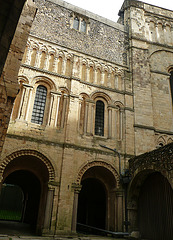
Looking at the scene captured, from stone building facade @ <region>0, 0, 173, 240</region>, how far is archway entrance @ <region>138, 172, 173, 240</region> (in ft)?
0.71

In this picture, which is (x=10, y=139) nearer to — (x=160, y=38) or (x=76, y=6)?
(x=76, y=6)

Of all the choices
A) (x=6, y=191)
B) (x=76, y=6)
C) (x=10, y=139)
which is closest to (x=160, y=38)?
(x=76, y=6)

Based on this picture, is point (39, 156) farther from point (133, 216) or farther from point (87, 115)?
A: point (133, 216)

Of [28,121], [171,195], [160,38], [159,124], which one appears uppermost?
[160,38]

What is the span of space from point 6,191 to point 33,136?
24.1 meters

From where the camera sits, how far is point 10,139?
445 inches

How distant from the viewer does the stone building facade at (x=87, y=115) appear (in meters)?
11.7

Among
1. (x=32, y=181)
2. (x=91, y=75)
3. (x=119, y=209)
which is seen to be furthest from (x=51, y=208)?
(x=91, y=75)

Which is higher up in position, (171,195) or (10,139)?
(10,139)

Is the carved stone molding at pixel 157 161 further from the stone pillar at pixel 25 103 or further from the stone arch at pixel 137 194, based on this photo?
the stone pillar at pixel 25 103

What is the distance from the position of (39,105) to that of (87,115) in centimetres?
313

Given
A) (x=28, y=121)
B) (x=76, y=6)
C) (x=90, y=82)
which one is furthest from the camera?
(x=76, y=6)

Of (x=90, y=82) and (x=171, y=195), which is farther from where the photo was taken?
(x=90, y=82)

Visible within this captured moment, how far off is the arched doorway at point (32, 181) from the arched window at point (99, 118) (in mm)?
4276
